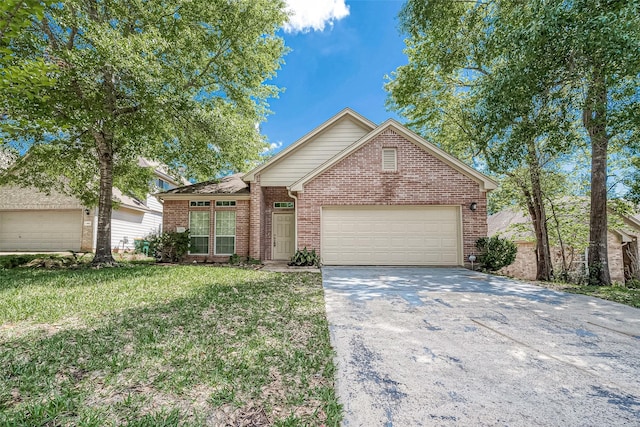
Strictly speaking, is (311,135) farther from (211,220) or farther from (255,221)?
(211,220)

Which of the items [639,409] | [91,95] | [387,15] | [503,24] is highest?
[387,15]

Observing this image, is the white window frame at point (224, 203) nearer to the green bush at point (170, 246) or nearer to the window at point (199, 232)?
the window at point (199, 232)

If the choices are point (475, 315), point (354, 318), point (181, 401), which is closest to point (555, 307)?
point (475, 315)

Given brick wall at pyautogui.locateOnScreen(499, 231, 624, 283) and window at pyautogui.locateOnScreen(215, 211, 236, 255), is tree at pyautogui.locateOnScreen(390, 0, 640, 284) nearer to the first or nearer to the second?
brick wall at pyautogui.locateOnScreen(499, 231, 624, 283)

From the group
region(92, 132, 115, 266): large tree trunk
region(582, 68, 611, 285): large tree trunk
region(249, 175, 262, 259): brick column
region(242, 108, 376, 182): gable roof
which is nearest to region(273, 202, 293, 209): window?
region(249, 175, 262, 259): brick column

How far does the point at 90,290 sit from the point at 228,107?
891 centimetres

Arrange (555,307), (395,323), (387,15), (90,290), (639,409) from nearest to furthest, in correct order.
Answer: (639,409)
(395,323)
(555,307)
(90,290)
(387,15)

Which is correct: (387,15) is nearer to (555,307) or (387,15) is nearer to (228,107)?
(228,107)

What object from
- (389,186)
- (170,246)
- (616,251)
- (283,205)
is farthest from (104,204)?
(616,251)

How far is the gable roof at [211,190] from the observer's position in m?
11.6

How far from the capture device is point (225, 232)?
1177 cm


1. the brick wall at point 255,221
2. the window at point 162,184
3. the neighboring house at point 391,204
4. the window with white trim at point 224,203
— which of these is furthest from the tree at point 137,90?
the window at point 162,184

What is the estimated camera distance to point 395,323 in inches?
155

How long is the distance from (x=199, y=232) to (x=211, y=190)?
176cm
